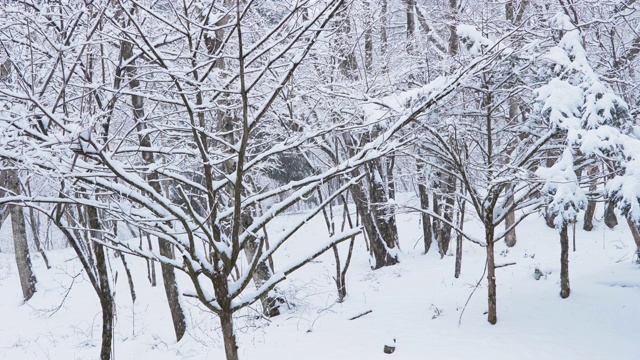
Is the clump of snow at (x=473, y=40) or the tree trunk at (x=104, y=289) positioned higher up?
the clump of snow at (x=473, y=40)

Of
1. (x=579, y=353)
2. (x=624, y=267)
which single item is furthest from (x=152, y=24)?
(x=624, y=267)

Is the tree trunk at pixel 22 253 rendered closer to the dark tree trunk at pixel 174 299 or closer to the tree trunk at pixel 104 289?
the dark tree trunk at pixel 174 299

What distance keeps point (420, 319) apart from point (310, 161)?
348 centimetres

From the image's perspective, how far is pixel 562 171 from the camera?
6008mm

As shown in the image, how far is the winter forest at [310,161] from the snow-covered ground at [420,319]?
57 millimetres

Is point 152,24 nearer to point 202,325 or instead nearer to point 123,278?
point 202,325

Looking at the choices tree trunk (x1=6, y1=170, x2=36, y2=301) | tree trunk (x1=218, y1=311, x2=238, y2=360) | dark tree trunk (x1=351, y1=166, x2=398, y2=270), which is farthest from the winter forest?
tree trunk (x1=6, y1=170, x2=36, y2=301)

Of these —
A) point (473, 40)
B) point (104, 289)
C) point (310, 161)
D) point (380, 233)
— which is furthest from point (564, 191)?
point (380, 233)

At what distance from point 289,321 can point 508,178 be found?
4452 mm

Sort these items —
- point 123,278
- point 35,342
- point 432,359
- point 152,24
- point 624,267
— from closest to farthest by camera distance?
point 432,359, point 152,24, point 624,267, point 35,342, point 123,278

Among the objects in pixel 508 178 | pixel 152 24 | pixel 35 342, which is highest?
pixel 152 24

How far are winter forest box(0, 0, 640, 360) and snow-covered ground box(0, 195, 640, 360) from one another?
2.2 inches

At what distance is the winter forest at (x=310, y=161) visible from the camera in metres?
2.78

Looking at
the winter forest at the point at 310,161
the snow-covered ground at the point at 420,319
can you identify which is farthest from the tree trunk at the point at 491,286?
the snow-covered ground at the point at 420,319
